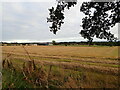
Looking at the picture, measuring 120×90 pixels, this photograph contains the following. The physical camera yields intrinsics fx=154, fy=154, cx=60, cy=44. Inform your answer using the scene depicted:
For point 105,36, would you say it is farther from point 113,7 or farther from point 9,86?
point 9,86

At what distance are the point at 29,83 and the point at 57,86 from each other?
95 cm

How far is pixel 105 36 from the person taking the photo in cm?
716

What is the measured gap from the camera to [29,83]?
16.8ft

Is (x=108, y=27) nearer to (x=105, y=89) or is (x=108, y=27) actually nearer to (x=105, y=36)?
(x=105, y=36)

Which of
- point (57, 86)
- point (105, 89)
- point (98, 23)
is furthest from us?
point (98, 23)

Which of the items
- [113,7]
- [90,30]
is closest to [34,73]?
[90,30]

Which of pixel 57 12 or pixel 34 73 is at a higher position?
pixel 57 12

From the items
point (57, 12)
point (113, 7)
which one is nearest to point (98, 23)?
point (113, 7)

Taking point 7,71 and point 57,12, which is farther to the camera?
point 57,12

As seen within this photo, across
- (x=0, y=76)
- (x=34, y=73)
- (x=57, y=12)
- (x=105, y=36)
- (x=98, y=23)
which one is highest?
(x=57, y=12)

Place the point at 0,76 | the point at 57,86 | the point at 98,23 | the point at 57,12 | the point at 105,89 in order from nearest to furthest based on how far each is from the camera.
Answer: the point at 105,89 < the point at 57,86 < the point at 0,76 < the point at 98,23 < the point at 57,12

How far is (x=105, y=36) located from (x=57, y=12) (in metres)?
2.64

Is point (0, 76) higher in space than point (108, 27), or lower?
lower

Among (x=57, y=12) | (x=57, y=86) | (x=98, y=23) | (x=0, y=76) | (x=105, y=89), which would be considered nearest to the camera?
(x=105, y=89)
